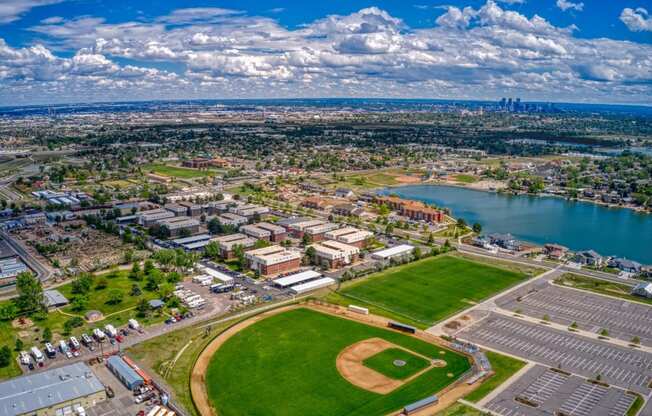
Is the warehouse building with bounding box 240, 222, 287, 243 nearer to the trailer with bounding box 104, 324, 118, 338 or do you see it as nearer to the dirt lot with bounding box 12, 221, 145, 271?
the dirt lot with bounding box 12, 221, 145, 271

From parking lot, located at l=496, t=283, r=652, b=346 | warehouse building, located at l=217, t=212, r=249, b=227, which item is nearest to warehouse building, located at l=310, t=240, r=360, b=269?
warehouse building, located at l=217, t=212, r=249, b=227

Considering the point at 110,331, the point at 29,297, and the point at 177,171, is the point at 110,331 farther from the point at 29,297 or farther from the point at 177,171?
the point at 177,171

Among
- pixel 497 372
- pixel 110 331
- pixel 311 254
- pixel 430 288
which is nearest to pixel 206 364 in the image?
pixel 110 331

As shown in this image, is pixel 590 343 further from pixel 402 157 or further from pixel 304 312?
pixel 402 157

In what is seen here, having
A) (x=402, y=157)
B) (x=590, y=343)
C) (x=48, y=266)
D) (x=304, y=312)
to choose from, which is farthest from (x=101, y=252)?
(x=402, y=157)

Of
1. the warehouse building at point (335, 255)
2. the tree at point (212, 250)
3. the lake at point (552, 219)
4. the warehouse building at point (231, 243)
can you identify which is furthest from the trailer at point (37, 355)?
the lake at point (552, 219)

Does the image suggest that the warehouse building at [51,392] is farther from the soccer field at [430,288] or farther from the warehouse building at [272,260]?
the soccer field at [430,288]

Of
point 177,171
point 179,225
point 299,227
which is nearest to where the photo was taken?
point 179,225
